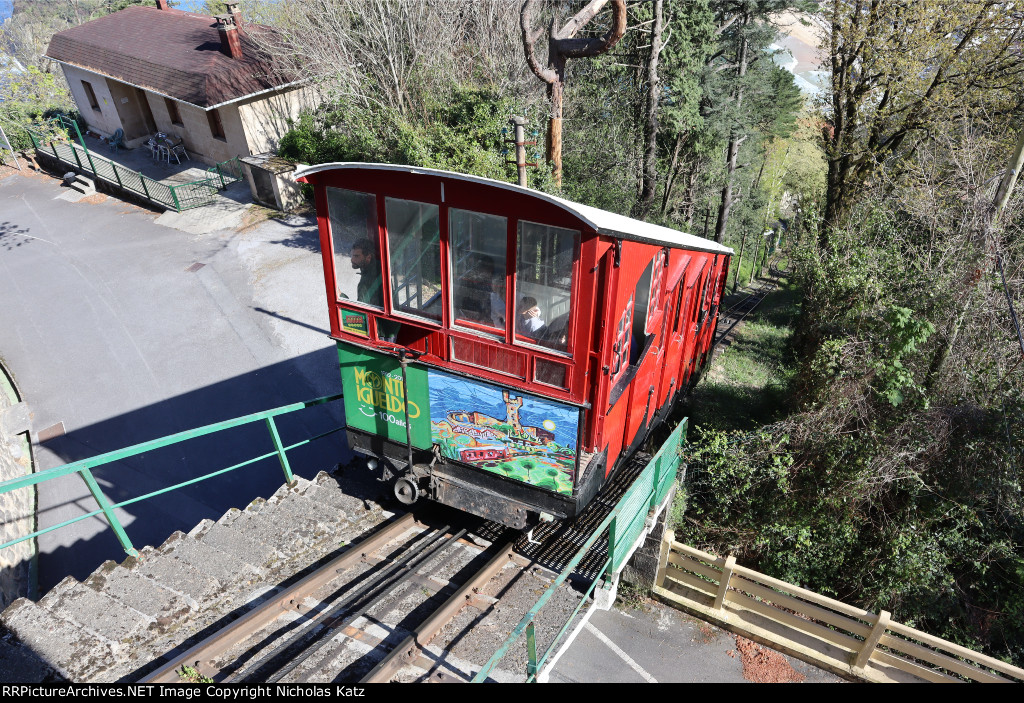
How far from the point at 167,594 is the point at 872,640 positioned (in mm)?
7663

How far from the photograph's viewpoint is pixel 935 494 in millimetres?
7965

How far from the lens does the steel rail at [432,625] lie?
466 cm

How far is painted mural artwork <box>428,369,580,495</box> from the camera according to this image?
18.8 ft

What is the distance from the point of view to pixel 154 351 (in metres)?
12.7

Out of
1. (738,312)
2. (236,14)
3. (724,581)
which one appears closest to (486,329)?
(724,581)

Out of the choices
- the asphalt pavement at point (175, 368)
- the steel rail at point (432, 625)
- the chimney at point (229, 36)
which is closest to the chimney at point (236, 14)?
the chimney at point (229, 36)

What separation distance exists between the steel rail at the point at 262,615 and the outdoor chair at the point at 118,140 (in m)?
24.5

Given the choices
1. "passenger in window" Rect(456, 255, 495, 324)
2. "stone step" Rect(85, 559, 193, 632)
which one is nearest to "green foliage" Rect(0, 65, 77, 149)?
"stone step" Rect(85, 559, 193, 632)

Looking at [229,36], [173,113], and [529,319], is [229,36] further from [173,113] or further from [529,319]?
[529,319]

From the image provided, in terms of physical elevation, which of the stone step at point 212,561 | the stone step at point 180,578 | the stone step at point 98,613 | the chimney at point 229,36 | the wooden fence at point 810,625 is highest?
the chimney at point 229,36

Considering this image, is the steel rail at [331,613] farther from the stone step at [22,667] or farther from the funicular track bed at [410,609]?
the stone step at [22,667]

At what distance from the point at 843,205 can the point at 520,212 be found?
14.0 meters
